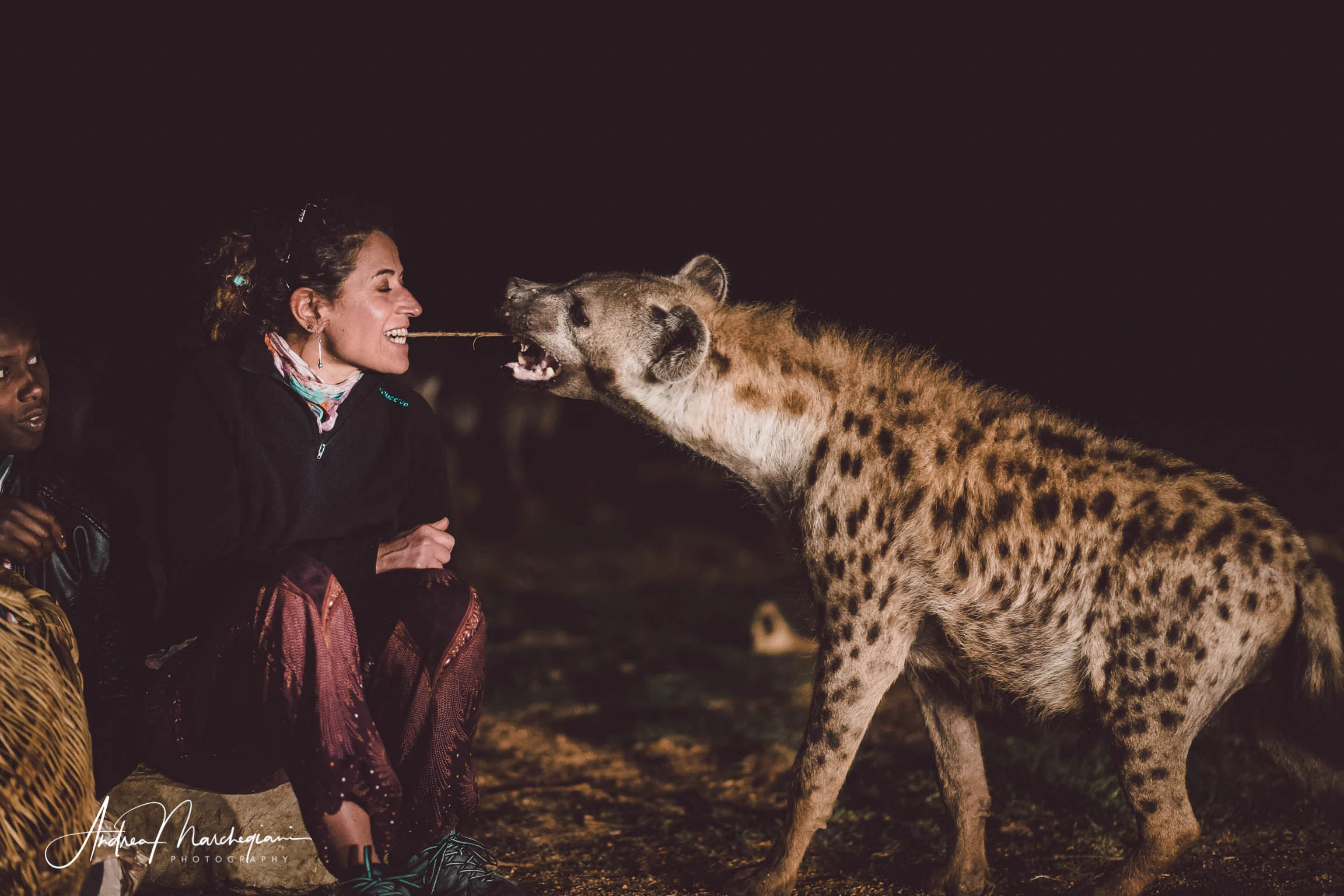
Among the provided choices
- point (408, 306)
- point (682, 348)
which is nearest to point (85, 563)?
point (408, 306)

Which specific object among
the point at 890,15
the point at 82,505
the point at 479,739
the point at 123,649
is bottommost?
the point at 479,739

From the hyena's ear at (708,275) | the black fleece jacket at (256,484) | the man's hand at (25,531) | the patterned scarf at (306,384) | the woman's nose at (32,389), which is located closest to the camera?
the man's hand at (25,531)

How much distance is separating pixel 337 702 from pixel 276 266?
0.77 m

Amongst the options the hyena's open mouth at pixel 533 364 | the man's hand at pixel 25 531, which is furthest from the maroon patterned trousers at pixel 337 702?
the hyena's open mouth at pixel 533 364

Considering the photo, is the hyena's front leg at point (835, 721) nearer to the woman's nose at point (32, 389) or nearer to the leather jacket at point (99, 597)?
the leather jacket at point (99, 597)

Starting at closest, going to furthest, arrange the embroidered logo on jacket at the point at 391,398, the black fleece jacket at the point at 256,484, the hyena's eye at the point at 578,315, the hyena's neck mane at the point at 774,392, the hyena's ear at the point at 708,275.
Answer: the black fleece jacket at the point at 256,484 → the embroidered logo on jacket at the point at 391,398 → the hyena's neck mane at the point at 774,392 → the hyena's eye at the point at 578,315 → the hyena's ear at the point at 708,275

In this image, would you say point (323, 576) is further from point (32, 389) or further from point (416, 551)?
point (32, 389)

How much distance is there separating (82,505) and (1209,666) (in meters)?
1.85

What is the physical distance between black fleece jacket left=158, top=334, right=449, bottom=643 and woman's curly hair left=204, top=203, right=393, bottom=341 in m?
0.06

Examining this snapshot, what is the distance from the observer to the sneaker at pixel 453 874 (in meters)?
1.65

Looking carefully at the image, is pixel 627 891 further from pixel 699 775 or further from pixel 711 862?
pixel 699 775

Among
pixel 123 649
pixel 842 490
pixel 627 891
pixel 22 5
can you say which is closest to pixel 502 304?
pixel 842 490

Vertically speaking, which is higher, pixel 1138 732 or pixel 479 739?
pixel 1138 732

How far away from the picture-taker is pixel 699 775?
2.83m
